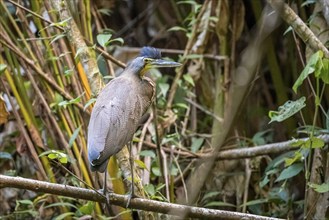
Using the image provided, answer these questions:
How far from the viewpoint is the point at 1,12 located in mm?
3242

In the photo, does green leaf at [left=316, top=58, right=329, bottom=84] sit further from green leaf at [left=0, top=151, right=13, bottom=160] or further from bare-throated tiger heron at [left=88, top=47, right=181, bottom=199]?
green leaf at [left=0, top=151, right=13, bottom=160]

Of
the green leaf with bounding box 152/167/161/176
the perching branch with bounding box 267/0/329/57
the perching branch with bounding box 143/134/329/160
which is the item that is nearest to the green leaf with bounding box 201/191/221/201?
the perching branch with bounding box 143/134/329/160

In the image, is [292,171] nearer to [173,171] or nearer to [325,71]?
[173,171]

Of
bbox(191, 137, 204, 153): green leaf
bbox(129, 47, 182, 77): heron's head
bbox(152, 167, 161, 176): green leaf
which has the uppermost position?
bbox(129, 47, 182, 77): heron's head

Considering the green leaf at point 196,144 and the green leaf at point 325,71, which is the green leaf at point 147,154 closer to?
the green leaf at point 196,144

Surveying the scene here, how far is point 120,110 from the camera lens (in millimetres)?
2312

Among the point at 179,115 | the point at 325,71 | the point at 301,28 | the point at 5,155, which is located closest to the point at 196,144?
the point at 179,115

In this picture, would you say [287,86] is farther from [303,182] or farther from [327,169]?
[327,169]

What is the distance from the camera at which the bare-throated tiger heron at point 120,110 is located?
212 centimetres

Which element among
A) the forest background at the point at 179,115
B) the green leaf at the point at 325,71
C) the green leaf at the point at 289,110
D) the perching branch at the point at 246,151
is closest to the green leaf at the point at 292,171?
the forest background at the point at 179,115

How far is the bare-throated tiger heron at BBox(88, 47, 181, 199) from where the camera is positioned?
212 cm

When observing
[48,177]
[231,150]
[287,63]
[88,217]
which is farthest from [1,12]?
[287,63]

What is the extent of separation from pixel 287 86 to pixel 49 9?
161cm

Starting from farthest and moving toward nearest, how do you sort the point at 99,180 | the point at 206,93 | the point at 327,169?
1. the point at 206,93
2. the point at 99,180
3. the point at 327,169
